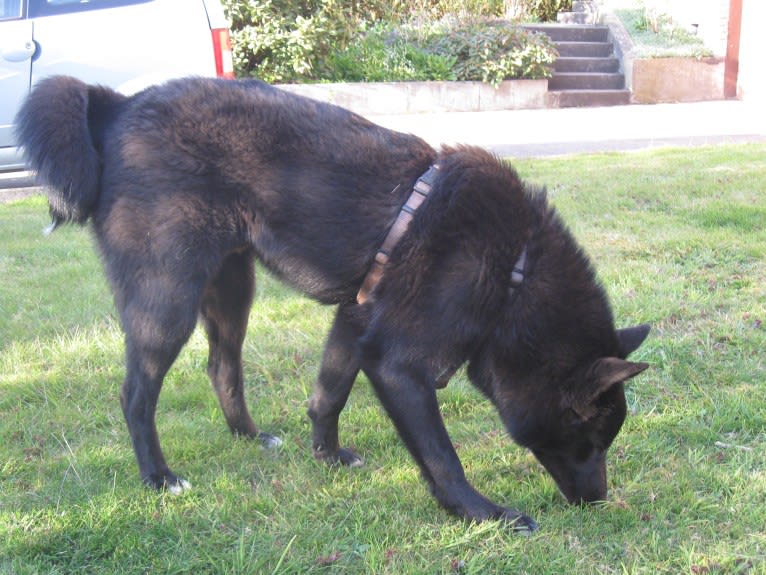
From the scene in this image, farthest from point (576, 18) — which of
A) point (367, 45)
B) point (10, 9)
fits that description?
point (10, 9)

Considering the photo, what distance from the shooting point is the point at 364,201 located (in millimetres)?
3244

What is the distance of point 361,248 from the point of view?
3.24 meters

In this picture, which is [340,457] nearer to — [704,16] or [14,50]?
[14,50]

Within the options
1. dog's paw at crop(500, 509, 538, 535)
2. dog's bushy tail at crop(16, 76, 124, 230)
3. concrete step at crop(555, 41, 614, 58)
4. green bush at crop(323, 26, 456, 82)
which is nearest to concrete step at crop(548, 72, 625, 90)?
concrete step at crop(555, 41, 614, 58)

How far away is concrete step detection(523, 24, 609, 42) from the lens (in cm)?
1530

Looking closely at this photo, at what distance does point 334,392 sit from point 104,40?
5.46 metres

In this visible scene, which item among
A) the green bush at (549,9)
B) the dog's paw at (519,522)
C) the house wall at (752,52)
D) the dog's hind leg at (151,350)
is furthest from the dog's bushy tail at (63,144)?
the green bush at (549,9)

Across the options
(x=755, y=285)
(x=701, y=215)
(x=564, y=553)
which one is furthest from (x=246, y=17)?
(x=564, y=553)

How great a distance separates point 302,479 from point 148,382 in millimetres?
707

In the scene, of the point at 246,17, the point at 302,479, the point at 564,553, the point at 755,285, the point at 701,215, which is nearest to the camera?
the point at 564,553

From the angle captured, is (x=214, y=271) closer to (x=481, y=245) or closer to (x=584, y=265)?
(x=481, y=245)

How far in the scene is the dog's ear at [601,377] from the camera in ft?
9.41

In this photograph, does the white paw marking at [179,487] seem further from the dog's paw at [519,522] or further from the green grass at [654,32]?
the green grass at [654,32]

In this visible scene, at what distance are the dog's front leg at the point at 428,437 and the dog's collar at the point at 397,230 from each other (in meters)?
0.31
